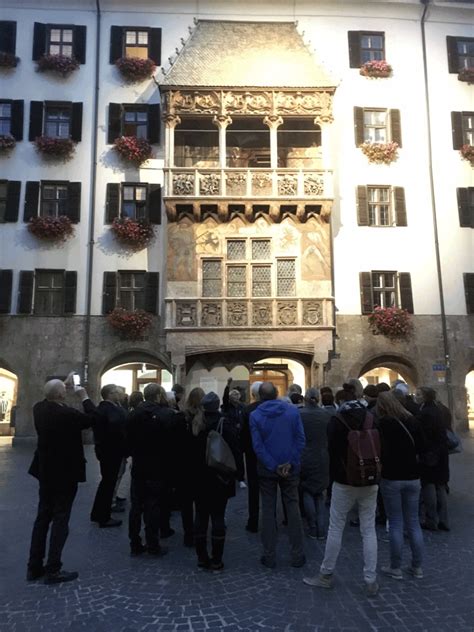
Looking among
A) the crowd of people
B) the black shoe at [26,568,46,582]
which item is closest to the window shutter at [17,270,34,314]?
the crowd of people

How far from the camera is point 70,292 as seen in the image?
830 inches

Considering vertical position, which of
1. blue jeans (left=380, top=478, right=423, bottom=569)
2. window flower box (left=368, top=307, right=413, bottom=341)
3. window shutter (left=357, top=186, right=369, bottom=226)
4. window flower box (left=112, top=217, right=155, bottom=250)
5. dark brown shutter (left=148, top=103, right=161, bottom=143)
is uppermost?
dark brown shutter (left=148, top=103, right=161, bottom=143)

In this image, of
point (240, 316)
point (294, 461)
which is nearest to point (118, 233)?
point (240, 316)

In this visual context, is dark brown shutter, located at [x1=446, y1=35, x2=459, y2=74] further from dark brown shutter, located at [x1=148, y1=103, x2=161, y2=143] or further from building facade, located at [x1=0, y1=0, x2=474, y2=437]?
dark brown shutter, located at [x1=148, y1=103, x2=161, y2=143]

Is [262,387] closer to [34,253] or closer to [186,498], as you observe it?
[186,498]

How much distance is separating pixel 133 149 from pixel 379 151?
10.4 m

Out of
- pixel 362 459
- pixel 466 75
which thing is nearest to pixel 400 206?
pixel 466 75

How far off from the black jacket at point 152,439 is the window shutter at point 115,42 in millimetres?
20588

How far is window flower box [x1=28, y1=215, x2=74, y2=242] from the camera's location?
2100 cm

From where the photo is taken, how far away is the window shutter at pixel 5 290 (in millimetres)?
20812

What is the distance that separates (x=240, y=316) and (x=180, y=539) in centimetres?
1289

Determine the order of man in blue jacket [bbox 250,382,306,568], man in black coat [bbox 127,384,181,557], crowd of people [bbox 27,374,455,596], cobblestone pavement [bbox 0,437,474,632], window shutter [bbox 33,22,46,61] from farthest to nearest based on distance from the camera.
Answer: window shutter [bbox 33,22,46,61]
man in black coat [bbox 127,384,181,557]
man in blue jacket [bbox 250,382,306,568]
crowd of people [bbox 27,374,455,596]
cobblestone pavement [bbox 0,437,474,632]

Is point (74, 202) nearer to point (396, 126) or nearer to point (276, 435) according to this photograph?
point (396, 126)

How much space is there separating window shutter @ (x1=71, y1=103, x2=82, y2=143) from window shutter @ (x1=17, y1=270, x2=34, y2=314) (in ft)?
20.2
